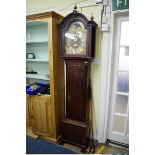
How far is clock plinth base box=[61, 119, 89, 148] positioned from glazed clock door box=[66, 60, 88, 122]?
0.08 m

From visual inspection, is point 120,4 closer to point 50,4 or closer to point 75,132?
point 50,4

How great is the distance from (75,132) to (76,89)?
0.67 meters

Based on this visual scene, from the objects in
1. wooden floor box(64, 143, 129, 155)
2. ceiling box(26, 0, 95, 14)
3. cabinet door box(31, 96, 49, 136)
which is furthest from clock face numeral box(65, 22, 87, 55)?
wooden floor box(64, 143, 129, 155)

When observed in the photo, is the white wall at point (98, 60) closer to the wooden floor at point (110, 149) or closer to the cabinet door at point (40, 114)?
the wooden floor at point (110, 149)

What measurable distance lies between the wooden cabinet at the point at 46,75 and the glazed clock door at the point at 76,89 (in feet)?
0.65

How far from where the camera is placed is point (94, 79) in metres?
2.17

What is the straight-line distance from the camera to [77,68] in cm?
196

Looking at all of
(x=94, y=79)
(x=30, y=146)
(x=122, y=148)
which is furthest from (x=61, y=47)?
(x=122, y=148)

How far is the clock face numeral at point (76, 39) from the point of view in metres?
1.89

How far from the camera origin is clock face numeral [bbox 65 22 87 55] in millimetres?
1890

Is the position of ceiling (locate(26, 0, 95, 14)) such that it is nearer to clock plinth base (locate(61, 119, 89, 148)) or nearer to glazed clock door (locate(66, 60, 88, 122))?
glazed clock door (locate(66, 60, 88, 122))

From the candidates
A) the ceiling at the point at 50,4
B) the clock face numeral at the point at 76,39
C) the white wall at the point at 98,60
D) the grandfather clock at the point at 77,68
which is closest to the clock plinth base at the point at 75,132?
the grandfather clock at the point at 77,68
